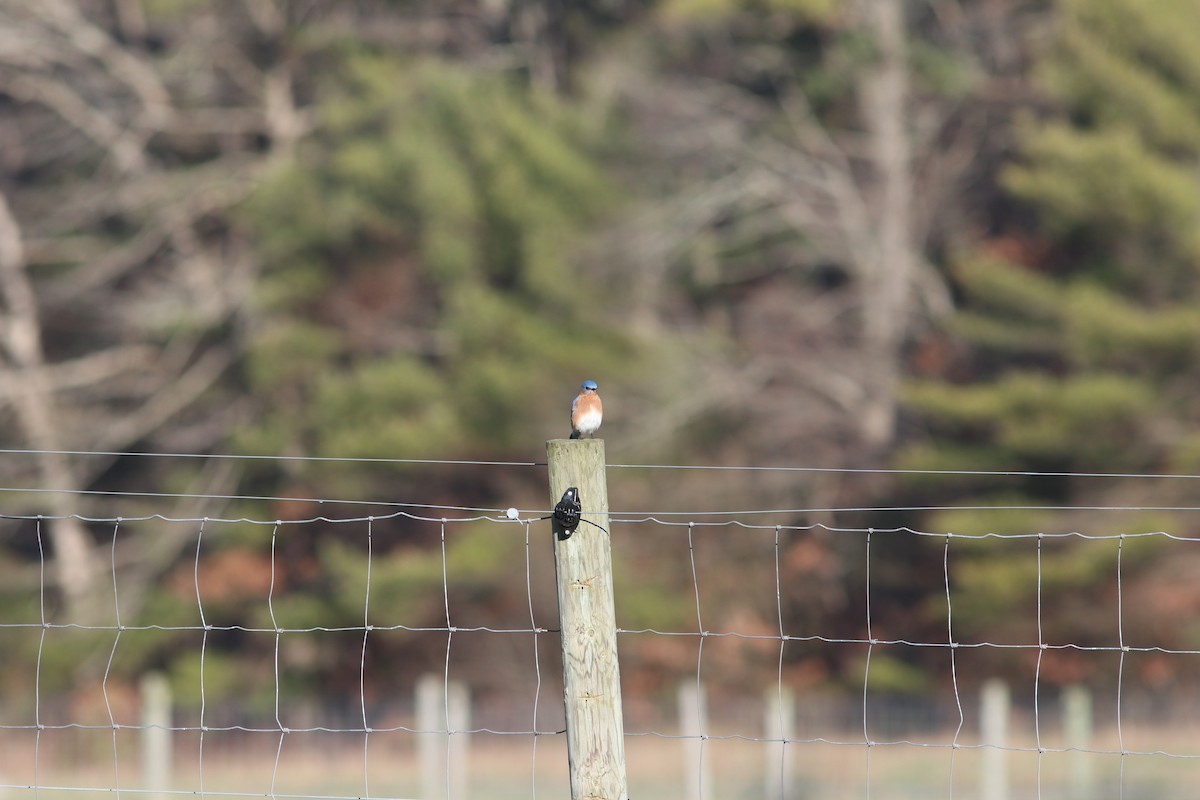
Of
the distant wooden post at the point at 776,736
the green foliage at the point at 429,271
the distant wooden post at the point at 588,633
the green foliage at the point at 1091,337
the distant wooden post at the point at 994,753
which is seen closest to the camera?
the distant wooden post at the point at 588,633

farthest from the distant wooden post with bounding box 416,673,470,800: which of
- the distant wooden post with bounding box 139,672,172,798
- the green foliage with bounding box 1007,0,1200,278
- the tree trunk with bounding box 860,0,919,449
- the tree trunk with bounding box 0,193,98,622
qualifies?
the green foliage with bounding box 1007,0,1200,278

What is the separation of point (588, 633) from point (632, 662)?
1689cm

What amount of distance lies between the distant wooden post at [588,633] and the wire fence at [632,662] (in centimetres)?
967

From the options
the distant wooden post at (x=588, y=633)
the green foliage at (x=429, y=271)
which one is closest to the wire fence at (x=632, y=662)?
the green foliage at (x=429, y=271)

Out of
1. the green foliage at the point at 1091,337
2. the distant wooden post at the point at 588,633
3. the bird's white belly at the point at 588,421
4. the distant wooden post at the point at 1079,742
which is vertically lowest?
the distant wooden post at the point at 1079,742

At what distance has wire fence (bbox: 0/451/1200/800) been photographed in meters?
15.8

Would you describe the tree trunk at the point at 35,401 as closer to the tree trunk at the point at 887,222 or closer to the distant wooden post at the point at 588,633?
the tree trunk at the point at 887,222

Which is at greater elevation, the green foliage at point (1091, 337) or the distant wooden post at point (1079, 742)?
the green foliage at point (1091, 337)

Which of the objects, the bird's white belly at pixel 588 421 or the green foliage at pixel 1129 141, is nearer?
the bird's white belly at pixel 588 421

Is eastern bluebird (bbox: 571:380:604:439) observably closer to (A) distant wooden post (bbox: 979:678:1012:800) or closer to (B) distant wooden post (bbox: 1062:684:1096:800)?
(A) distant wooden post (bbox: 979:678:1012:800)

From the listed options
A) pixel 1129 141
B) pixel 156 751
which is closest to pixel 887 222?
pixel 1129 141

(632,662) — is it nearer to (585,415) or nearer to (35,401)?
(35,401)

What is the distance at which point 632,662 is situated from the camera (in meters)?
21.2

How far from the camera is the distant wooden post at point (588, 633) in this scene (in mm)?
4535
